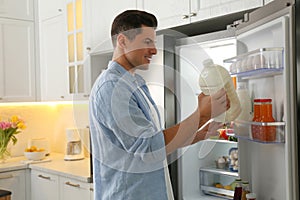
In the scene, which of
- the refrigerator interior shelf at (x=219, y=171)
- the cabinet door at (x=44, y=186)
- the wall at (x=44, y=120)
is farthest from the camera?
the wall at (x=44, y=120)

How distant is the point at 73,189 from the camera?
2.86 meters

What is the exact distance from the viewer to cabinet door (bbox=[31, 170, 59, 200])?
3061mm

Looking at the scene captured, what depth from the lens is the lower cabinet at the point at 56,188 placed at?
277 cm

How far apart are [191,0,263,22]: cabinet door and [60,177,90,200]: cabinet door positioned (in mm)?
1412

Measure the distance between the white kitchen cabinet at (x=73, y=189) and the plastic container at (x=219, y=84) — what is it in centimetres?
163

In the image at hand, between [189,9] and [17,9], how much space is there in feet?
7.00

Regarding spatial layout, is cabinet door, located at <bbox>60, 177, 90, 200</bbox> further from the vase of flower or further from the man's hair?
the man's hair

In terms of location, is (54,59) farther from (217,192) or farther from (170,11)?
(217,192)

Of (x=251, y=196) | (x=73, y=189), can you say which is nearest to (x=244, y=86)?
(x=251, y=196)

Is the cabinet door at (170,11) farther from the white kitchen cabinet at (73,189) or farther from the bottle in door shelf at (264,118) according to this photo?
the white kitchen cabinet at (73,189)

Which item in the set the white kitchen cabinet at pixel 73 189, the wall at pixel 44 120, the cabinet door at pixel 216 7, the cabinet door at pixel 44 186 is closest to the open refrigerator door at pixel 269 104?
the cabinet door at pixel 216 7

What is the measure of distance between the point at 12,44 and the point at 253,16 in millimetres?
2707

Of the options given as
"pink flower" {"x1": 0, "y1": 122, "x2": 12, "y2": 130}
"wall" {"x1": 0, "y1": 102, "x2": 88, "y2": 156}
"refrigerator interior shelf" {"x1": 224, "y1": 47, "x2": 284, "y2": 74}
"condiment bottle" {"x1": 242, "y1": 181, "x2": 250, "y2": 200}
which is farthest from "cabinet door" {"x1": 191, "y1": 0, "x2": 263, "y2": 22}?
"pink flower" {"x1": 0, "y1": 122, "x2": 12, "y2": 130}

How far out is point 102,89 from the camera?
4.43 ft
